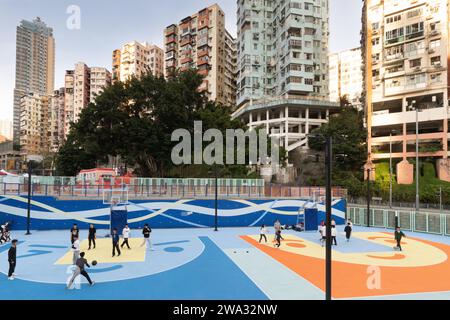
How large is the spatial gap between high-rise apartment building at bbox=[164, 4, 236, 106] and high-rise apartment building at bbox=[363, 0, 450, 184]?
128ft

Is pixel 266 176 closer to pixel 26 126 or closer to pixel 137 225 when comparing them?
pixel 137 225

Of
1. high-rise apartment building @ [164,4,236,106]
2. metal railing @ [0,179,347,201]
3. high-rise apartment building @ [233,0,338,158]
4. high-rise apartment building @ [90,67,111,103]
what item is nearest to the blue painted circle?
metal railing @ [0,179,347,201]

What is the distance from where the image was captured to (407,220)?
96.1ft

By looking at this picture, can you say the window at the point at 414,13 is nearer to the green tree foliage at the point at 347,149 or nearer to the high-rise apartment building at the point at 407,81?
the high-rise apartment building at the point at 407,81

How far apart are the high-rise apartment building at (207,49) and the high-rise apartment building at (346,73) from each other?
7131cm

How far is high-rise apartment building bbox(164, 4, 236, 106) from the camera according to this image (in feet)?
285

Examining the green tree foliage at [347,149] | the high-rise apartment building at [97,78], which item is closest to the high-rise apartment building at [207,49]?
the green tree foliage at [347,149]

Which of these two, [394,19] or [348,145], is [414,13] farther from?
[348,145]

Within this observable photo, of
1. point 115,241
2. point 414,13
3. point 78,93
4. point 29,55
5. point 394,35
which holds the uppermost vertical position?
point 29,55

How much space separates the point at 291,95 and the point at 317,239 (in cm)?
5658

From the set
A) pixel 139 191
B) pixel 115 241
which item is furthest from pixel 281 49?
pixel 115 241

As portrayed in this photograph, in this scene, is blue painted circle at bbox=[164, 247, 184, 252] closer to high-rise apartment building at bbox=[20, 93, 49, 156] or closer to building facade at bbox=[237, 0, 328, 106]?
building facade at bbox=[237, 0, 328, 106]

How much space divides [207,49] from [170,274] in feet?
265

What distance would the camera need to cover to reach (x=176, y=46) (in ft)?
333
